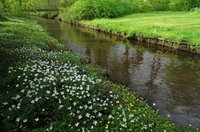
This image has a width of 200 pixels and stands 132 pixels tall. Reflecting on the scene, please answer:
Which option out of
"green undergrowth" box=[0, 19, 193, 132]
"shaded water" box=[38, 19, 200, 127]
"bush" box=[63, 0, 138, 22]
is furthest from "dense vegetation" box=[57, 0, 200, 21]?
"green undergrowth" box=[0, 19, 193, 132]

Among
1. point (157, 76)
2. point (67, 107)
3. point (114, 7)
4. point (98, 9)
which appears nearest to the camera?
point (67, 107)

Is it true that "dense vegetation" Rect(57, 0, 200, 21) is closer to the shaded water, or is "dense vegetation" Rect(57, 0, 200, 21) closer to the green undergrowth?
the shaded water

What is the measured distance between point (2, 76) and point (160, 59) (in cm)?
1717

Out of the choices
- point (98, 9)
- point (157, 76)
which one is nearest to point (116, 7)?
point (98, 9)

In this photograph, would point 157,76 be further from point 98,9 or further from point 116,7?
point 116,7

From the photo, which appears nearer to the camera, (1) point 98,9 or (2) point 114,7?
(1) point 98,9

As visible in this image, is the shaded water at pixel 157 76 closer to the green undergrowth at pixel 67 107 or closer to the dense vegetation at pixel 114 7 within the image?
the green undergrowth at pixel 67 107

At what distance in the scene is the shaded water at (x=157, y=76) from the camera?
52.6ft

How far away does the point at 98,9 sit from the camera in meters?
67.1

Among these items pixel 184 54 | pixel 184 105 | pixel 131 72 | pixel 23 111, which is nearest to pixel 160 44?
Answer: pixel 184 54

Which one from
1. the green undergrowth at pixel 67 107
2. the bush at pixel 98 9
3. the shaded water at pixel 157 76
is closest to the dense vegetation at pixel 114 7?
the bush at pixel 98 9

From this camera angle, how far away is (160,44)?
117 feet

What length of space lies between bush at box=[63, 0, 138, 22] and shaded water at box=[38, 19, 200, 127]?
105ft

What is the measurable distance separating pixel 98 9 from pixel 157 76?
4672 cm
